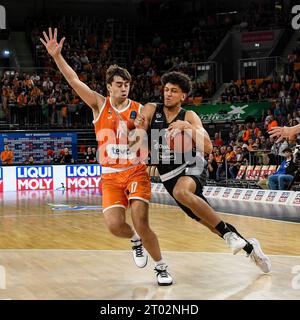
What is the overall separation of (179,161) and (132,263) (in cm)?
199

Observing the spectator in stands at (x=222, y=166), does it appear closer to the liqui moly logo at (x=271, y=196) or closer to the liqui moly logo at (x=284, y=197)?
the liqui moly logo at (x=271, y=196)

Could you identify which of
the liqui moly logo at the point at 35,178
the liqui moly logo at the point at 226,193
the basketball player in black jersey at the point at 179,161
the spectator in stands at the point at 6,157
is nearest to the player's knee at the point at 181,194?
the basketball player in black jersey at the point at 179,161

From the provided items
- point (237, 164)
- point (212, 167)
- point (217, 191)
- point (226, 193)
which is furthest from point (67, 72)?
point (212, 167)

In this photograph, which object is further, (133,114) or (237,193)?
(237,193)

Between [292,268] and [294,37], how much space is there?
25.1 meters

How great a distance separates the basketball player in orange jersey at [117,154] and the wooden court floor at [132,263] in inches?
24.2

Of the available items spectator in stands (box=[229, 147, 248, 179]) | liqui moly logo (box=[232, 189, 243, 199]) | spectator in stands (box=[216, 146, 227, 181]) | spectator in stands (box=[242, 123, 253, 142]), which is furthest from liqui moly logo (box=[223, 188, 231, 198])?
spectator in stands (box=[242, 123, 253, 142])

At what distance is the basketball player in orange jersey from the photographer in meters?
7.18

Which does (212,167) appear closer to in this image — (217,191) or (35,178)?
(217,191)

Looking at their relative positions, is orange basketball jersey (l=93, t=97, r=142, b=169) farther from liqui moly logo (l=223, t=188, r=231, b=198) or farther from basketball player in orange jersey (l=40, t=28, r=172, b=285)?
liqui moly logo (l=223, t=188, r=231, b=198)

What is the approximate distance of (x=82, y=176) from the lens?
26328 mm

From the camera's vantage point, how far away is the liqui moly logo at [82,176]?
26.1m
